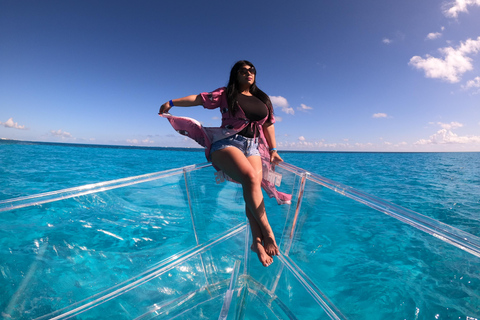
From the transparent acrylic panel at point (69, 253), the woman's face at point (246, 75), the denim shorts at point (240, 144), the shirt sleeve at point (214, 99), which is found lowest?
A: the transparent acrylic panel at point (69, 253)

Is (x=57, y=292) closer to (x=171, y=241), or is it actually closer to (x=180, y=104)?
(x=171, y=241)

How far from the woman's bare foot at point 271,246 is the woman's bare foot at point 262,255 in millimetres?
35

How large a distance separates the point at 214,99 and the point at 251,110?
392 mm

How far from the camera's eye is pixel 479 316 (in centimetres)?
112

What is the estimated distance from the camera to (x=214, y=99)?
2072mm

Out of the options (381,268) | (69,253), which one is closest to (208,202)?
(69,253)

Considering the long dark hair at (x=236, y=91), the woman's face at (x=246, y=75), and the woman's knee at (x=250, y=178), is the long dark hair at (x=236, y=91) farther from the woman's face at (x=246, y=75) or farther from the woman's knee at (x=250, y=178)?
the woman's knee at (x=250, y=178)

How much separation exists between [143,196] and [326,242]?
3.15 m

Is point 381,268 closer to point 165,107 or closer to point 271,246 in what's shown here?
point 271,246

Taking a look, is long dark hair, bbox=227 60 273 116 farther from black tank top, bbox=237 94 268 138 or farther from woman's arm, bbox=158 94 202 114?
woman's arm, bbox=158 94 202 114

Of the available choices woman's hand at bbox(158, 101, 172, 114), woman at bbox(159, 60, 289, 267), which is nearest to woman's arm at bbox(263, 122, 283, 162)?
woman at bbox(159, 60, 289, 267)

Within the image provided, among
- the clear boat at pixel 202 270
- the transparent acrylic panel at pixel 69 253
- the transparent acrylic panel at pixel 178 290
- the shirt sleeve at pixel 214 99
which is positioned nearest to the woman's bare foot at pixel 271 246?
the clear boat at pixel 202 270

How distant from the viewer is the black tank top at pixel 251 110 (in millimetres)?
2096

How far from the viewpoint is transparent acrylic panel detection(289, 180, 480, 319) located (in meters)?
1.96
